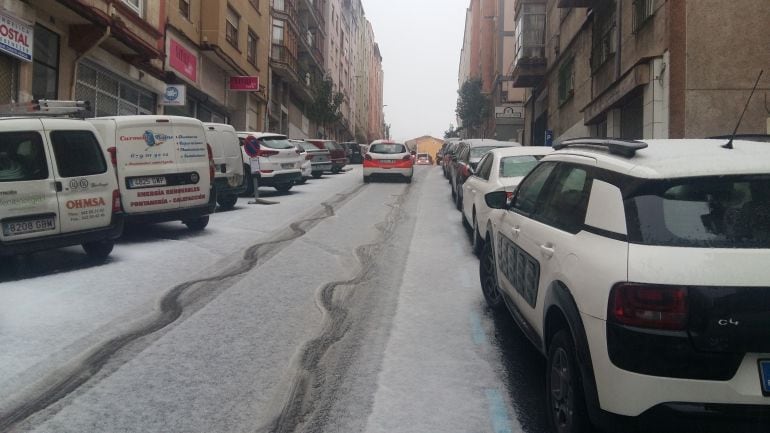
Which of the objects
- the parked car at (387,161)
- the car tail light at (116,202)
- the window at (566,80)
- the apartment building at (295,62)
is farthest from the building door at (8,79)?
the apartment building at (295,62)

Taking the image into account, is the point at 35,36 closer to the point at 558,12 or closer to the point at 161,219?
the point at 161,219

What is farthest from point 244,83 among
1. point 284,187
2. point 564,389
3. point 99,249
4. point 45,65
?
point 564,389

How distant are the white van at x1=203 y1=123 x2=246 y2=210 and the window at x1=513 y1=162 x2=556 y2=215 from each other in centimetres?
1009

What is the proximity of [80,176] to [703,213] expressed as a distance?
24.5 feet

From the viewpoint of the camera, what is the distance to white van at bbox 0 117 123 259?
7.48 meters

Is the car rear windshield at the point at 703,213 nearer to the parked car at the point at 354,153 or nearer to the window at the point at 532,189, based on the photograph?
the window at the point at 532,189

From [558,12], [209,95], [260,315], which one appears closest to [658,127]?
[260,315]

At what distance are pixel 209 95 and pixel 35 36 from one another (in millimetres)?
12967

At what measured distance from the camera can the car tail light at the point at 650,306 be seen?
8.93 feet

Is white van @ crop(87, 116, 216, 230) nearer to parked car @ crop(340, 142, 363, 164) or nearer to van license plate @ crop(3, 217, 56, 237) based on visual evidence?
van license plate @ crop(3, 217, 56, 237)

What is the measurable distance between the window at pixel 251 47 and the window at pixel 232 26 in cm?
195

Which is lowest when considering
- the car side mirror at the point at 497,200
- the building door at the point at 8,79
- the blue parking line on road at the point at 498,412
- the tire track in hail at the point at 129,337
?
the blue parking line on road at the point at 498,412

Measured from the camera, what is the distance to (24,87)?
43.7ft

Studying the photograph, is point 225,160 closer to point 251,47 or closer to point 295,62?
point 251,47
